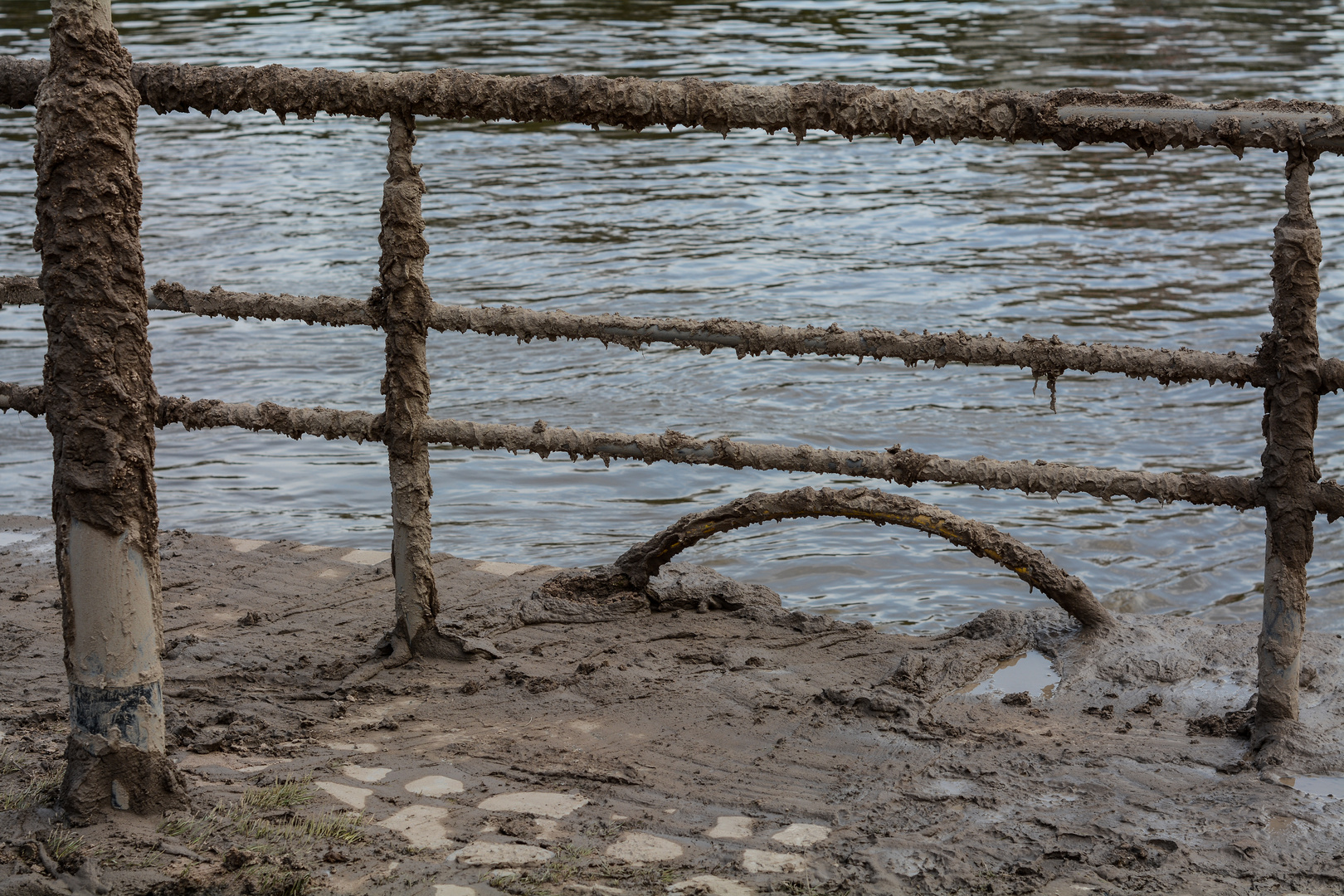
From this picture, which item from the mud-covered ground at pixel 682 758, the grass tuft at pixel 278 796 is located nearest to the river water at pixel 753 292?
the mud-covered ground at pixel 682 758

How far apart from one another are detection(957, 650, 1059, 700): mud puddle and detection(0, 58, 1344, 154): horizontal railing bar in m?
1.42

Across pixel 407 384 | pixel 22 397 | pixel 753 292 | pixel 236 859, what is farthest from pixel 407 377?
pixel 753 292

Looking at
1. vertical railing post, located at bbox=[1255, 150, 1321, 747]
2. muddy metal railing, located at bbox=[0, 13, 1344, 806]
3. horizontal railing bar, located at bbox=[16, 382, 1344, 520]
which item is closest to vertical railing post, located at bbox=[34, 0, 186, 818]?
muddy metal railing, located at bbox=[0, 13, 1344, 806]

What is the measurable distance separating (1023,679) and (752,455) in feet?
3.17

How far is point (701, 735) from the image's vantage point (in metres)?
3.19

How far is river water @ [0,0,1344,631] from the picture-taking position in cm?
527

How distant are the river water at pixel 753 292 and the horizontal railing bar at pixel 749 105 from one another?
192cm

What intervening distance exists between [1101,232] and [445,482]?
555 centimetres

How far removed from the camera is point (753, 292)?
812cm

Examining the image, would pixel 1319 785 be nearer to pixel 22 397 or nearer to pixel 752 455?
pixel 752 455

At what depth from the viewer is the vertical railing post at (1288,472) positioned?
10.0 feet

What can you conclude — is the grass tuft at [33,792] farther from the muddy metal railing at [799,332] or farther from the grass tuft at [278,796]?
the muddy metal railing at [799,332]

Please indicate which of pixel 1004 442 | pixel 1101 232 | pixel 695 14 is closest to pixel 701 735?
pixel 1004 442

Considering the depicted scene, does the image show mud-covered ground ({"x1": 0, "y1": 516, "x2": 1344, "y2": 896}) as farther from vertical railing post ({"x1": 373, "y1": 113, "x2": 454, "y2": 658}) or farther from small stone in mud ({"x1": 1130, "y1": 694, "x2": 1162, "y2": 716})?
vertical railing post ({"x1": 373, "y1": 113, "x2": 454, "y2": 658})
